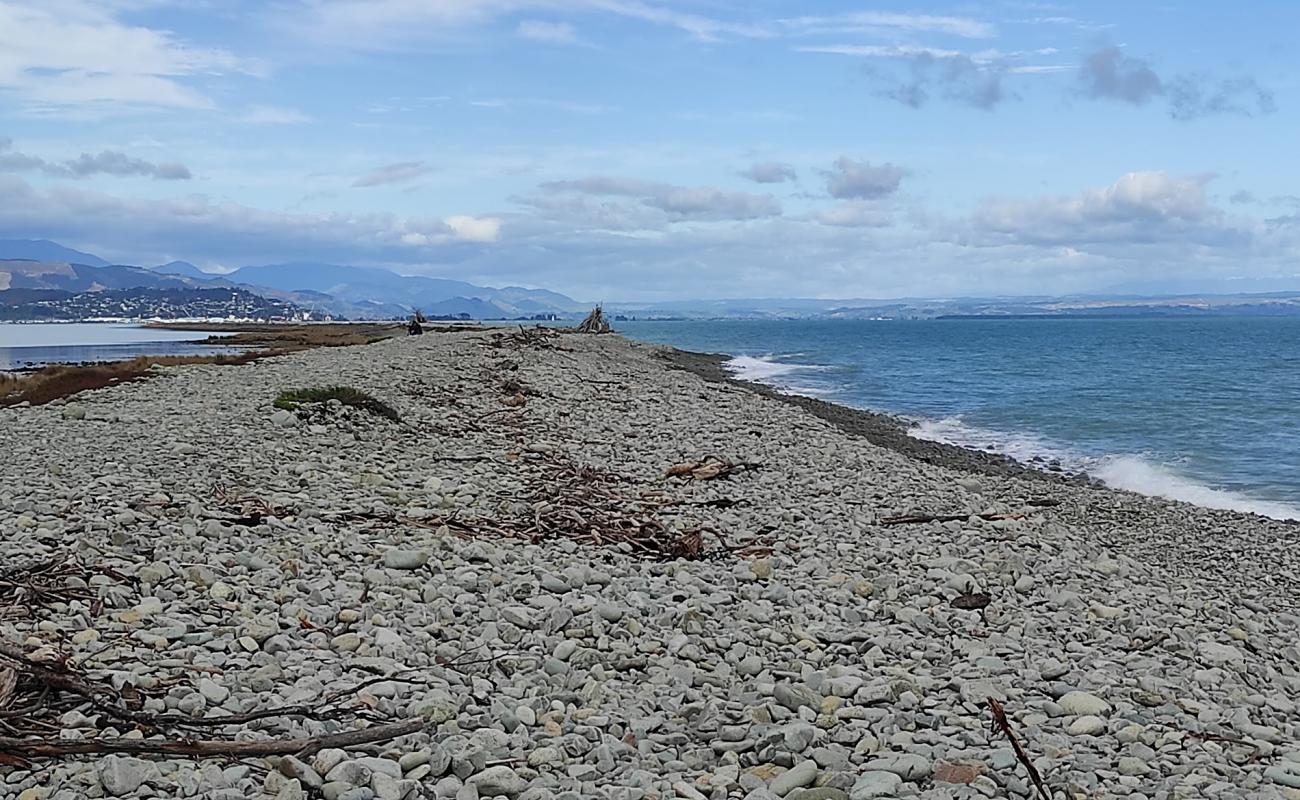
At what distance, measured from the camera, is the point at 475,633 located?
664 centimetres

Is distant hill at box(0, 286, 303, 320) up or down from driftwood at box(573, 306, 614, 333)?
up

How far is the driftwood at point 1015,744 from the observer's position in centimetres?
484

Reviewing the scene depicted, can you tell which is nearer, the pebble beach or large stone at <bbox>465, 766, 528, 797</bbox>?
large stone at <bbox>465, 766, 528, 797</bbox>

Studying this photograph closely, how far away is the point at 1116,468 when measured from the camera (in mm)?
21172

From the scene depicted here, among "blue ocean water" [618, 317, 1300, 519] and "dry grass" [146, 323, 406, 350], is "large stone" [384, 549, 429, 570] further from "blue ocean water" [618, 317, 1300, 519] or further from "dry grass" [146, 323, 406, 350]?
"dry grass" [146, 323, 406, 350]

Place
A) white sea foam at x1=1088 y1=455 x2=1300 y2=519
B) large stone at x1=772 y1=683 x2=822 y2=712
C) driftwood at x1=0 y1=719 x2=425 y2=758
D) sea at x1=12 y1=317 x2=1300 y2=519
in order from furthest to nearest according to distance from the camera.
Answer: sea at x1=12 y1=317 x2=1300 y2=519, white sea foam at x1=1088 y1=455 x2=1300 y2=519, large stone at x1=772 y1=683 x2=822 y2=712, driftwood at x1=0 y1=719 x2=425 y2=758

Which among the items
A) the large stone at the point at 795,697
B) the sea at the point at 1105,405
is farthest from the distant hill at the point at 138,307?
the large stone at the point at 795,697

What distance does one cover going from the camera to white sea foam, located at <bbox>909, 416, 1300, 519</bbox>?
17.3 m

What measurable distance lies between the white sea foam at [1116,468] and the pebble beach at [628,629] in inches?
172

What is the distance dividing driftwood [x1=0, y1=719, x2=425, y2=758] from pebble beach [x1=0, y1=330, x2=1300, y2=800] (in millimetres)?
43

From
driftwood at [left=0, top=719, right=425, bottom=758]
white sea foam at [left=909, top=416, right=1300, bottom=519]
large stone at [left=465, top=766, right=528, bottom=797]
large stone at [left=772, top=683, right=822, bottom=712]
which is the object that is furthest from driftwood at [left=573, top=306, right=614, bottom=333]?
large stone at [left=465, top=766, right=528, bottom=797]

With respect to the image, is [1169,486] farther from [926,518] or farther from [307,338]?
[307,338]

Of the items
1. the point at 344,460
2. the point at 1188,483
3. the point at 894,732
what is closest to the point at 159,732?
the point at 894,732

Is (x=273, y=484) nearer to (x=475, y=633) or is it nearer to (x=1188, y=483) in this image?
(x=475, y=633)
